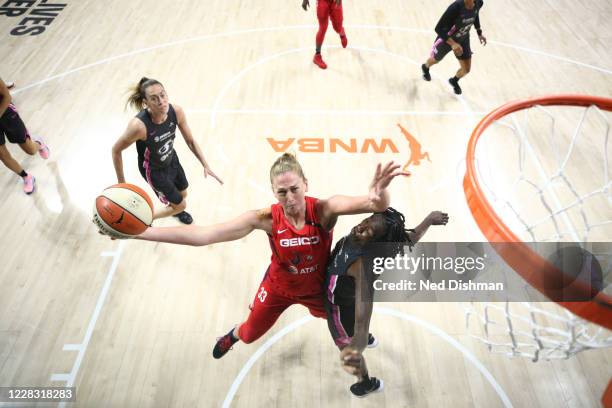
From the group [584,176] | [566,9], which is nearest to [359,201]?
[584,176]

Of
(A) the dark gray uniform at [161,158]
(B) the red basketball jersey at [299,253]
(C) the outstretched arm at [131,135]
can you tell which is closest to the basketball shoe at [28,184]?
(A) the dark gray uniform at [161,158]

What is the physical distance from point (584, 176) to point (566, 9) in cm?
470

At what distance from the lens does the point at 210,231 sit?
7.33 feet

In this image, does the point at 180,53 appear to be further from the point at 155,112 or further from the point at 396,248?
the point at 396,248

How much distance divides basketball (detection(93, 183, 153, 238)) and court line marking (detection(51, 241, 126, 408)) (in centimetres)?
147

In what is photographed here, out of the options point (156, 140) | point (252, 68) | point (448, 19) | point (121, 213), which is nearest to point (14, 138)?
point (156, 140)

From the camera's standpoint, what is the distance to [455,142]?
15.9ft

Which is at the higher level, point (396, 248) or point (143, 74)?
point (396, 248)

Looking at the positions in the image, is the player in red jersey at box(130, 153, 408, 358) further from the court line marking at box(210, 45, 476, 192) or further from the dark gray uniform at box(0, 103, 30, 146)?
the dark gray uniform at box(0, 103, 30, 146)

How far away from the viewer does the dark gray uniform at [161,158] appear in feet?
10.3

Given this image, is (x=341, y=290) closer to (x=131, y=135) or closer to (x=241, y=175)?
(x=131, y=135)

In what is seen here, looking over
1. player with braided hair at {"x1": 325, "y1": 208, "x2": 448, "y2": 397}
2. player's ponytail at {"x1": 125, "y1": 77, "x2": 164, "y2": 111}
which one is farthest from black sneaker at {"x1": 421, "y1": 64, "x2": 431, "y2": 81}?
player's ponytail at {"x1": 125, "y1": 77, "x2": 164, "y2": 111}

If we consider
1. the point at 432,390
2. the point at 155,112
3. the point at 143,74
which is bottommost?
the point at 432,390

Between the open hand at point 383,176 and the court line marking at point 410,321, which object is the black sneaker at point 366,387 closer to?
the court line marking at point 410,321
